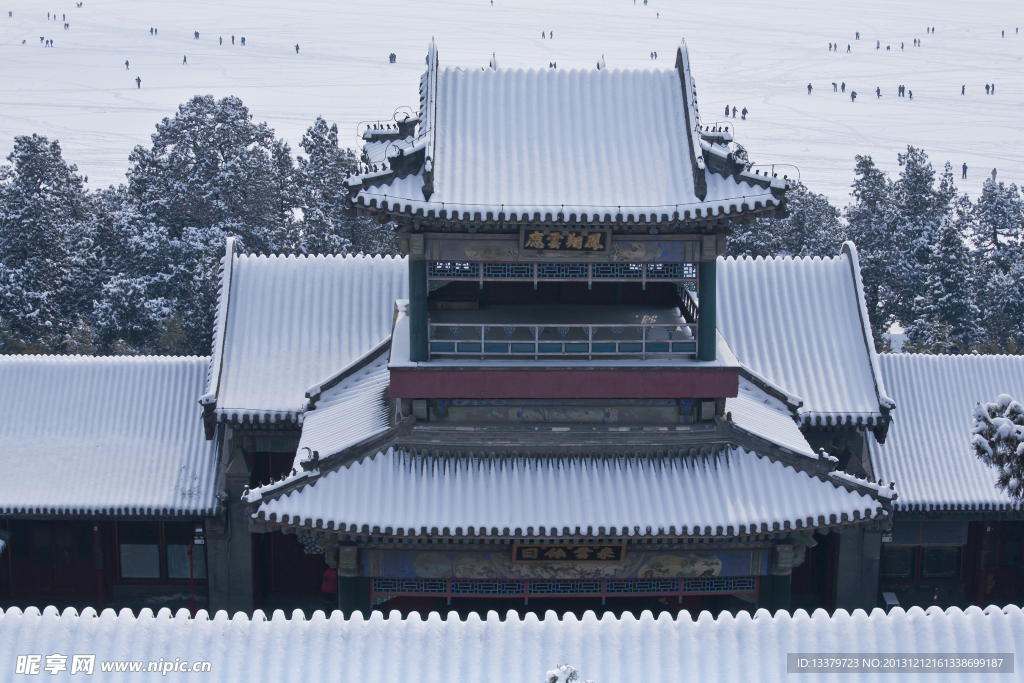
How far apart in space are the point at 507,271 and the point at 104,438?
9487mm

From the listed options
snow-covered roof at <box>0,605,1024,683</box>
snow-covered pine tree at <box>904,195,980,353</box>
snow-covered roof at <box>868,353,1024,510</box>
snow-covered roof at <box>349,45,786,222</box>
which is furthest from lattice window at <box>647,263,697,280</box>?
snow-covered pine tree at <box>904,195,980,353</box>

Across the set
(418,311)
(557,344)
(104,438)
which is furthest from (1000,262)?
(104,438)

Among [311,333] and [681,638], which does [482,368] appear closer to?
[311,333]

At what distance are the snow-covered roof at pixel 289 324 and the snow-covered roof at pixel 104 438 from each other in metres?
1.76

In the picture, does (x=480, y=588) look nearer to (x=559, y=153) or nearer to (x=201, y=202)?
(x=559, y=153)

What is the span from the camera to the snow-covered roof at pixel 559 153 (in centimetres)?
1494

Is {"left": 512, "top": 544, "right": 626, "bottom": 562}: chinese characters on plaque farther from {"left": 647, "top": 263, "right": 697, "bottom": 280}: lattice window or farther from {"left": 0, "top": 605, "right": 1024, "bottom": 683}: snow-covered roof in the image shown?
{"left": 0, "top": 605, "right": 1024, "bottom": 683}: snow-covered roof

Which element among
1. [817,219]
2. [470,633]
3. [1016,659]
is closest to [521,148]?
[470,633]

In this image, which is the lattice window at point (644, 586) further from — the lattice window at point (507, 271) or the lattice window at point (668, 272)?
the lattice window at point (507, 271)

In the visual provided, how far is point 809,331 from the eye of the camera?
20.0 metres

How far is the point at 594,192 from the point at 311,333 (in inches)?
282

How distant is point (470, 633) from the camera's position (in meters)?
9.30

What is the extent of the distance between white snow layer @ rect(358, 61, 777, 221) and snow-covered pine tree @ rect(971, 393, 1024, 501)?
4.42 meters

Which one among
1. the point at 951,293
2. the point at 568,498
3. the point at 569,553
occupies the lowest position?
the point at 569,553
